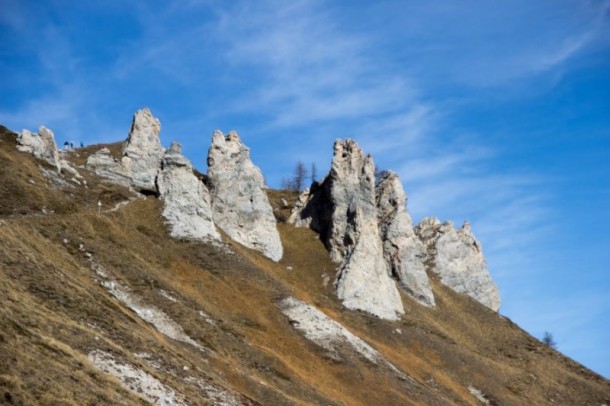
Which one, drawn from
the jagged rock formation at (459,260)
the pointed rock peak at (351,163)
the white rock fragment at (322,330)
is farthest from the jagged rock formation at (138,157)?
the jagged rock formation at (459,260)

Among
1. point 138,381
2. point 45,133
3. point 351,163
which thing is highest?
point 351,163

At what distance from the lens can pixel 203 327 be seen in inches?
2452

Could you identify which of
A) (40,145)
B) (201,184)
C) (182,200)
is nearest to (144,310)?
(182,200)

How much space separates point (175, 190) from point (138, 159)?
3396cm

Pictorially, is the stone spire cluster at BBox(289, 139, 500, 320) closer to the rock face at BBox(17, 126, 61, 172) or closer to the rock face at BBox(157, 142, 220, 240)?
the rock face at BBox(157, 142, 220, 240)

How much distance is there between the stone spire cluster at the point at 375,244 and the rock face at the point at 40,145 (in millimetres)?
46042

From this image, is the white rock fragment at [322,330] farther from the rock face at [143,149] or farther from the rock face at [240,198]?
the rock face at [143,149]

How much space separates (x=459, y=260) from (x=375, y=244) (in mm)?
38810

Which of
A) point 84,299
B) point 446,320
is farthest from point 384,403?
point 446,320

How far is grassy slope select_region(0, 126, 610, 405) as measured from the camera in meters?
37.5

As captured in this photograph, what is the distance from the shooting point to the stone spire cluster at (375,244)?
103000mm

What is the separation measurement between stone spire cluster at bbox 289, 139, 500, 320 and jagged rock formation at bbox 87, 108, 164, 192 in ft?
97.1

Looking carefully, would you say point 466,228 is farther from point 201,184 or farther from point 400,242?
point 201,184

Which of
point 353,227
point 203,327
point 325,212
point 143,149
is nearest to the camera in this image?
point 203,327
